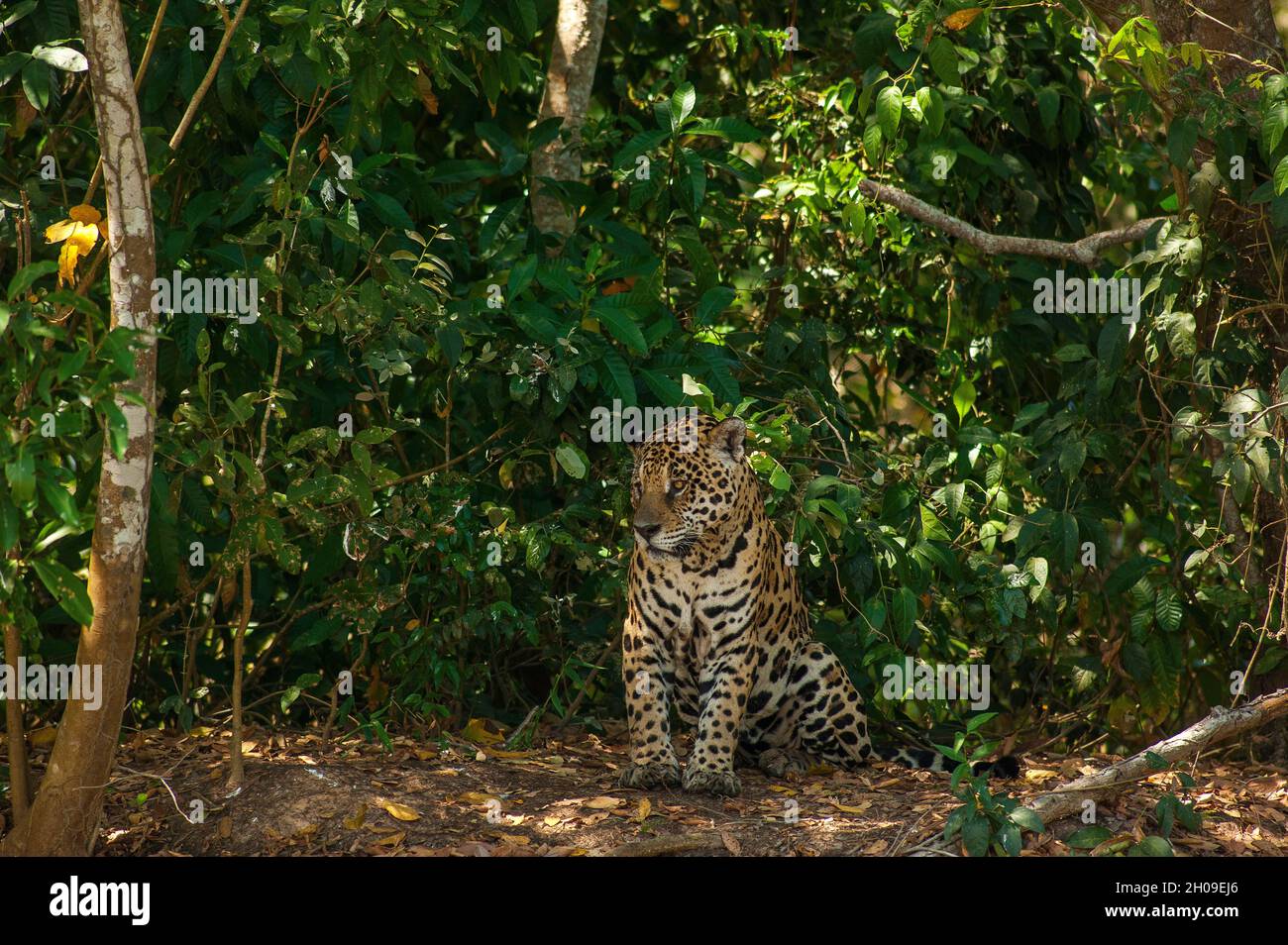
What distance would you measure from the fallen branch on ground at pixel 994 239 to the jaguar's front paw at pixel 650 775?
3.02 metres

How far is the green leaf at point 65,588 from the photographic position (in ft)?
14.8

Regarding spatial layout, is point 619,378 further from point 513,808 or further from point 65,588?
point 65,588

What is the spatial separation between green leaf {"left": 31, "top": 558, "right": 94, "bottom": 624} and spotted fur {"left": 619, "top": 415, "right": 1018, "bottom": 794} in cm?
227

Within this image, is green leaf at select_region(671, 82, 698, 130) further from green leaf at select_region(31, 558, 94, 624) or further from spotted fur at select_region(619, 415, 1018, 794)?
green leaf at select_region(31, 558, 94, 624)

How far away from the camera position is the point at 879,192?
7352mm

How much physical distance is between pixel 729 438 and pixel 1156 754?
81.5 inches

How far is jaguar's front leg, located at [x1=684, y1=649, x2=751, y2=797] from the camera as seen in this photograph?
610cm

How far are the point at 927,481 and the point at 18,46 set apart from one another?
444 cm

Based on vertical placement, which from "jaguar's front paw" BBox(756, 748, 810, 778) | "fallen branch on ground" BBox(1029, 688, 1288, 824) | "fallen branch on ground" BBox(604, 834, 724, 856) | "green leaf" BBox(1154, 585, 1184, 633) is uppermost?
"green leaf" BBox(1154, 585, 1184, 633)

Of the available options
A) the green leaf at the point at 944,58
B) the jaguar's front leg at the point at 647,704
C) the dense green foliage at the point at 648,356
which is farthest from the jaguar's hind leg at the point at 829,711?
the green leaf at the point at 944,58

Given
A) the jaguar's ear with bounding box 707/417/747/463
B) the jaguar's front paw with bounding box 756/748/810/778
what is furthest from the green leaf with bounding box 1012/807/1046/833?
the jaguar's ear with bounding box 707/417/747/463

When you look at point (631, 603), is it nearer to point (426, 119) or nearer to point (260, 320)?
point (260, 320)

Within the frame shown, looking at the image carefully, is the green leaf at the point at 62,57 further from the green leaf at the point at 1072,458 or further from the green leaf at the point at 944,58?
the green leaf at the point at 1072,458

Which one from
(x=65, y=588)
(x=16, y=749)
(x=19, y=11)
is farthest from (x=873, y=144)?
(x=16, y=749)
